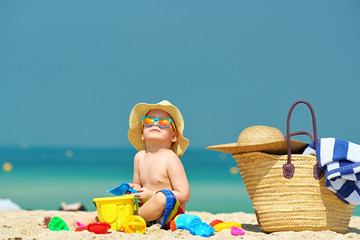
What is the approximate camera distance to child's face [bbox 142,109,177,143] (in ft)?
14.8

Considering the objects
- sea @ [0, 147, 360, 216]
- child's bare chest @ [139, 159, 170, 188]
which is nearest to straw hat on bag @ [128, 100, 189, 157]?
child's bare chest @ [139, 159, 170, 188]

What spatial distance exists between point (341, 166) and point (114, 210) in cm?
187

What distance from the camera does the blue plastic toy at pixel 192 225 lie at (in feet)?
12.7

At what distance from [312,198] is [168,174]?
1.26 metres

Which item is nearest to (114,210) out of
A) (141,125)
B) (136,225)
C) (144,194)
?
(136,225)

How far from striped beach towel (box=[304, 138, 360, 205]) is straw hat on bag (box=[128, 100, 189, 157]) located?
1.35 metres

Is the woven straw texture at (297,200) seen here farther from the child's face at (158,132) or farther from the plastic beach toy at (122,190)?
the plastic beach toy at (122,190)

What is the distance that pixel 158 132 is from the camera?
14.9 ft

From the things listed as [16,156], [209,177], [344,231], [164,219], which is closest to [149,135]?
[164,219]

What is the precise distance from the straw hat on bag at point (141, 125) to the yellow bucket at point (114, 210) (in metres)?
0.89

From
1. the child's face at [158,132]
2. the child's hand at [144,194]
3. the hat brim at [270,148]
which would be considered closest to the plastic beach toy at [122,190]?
the child's hand at [144,194]

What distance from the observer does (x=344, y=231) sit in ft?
13.7

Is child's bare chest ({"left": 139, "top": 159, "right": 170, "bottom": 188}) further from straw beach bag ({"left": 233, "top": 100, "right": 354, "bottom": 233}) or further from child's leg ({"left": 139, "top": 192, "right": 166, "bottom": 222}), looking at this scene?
straw beach bag ({"left": 233, "top": 100, "right": 354, "bottom": 233})

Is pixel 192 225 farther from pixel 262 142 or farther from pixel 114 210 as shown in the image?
pixel 262 142
